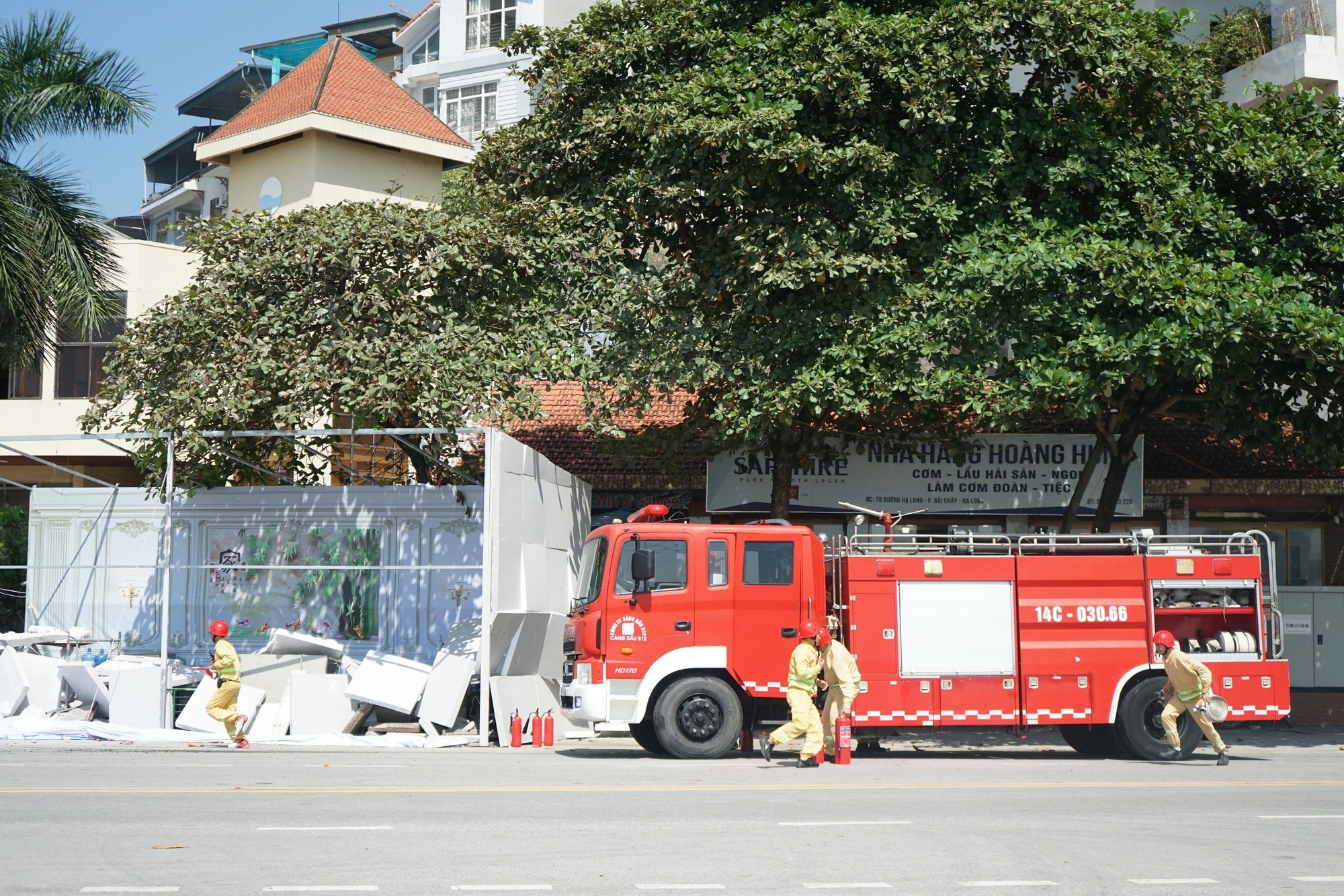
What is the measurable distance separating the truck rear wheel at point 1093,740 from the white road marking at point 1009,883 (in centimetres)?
813

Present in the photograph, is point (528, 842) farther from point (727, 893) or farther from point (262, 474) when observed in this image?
point (262, 474)

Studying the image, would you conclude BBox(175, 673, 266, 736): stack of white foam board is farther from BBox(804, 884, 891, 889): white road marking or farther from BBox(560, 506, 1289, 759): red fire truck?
BBox(804, 884, 891, 889): white road marking

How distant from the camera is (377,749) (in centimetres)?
1588

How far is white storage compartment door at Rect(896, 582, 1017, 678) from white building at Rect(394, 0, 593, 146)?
119 ft

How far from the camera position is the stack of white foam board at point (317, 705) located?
1705 cm

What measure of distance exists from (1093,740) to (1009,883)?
9.04m

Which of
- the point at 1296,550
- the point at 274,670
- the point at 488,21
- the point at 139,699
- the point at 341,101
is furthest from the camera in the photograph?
the point at 488,21

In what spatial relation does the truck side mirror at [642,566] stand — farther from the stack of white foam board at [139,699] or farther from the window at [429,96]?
the window at [429,96]

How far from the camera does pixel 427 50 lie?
186 feet

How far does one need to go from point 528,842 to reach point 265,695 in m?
9.70

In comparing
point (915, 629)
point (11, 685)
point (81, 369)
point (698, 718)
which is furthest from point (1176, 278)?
point (81, 369)

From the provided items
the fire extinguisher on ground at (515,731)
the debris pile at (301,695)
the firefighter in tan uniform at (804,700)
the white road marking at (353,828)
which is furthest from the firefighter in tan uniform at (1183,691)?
the white road marking at (353,828)

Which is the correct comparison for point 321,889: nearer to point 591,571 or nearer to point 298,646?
point 591,571

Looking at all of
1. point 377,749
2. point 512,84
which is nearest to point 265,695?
point 377,749
